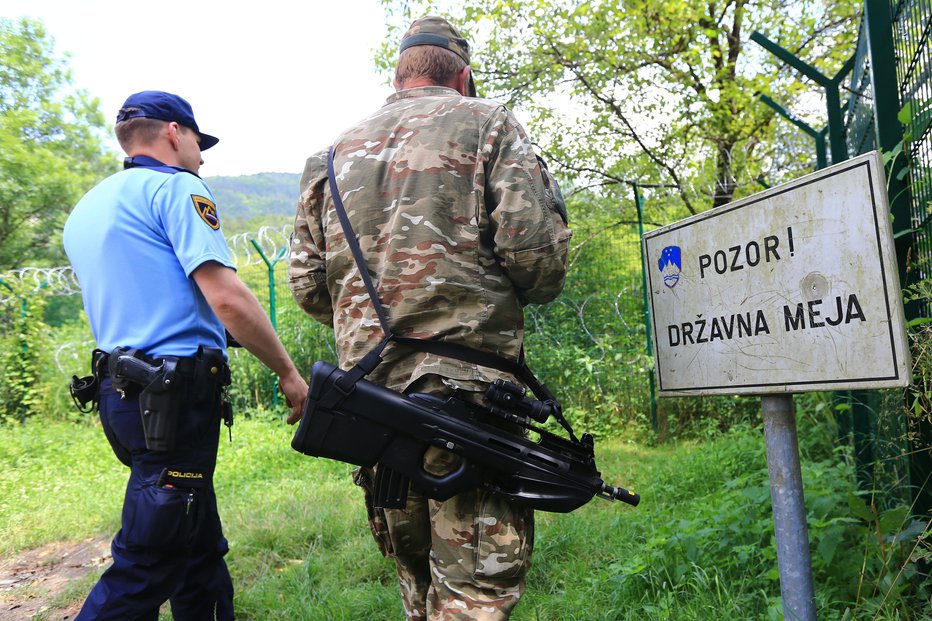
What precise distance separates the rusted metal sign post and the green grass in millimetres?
796

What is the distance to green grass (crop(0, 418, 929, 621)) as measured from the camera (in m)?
2.23

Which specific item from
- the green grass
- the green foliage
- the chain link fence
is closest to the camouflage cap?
the green grass

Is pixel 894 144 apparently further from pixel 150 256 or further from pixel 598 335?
pixel 598 335

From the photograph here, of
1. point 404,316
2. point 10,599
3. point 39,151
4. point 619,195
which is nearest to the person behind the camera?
point 404,316

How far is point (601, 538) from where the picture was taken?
10.5ft

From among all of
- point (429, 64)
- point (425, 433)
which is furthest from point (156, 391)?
point (429, 64)

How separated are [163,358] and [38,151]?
81.7 feet

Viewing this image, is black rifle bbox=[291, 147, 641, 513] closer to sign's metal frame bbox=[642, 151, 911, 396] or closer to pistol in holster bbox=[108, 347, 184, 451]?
sign's metal frame bbox=[642, 151, 911, 396]

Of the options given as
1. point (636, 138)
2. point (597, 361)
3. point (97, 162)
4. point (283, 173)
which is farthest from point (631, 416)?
point (283, 173)

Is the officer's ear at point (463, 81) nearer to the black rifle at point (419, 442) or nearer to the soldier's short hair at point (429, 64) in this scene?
the soldier's short hair at point (429, 64)

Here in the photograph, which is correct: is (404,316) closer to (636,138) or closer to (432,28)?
(432,28)

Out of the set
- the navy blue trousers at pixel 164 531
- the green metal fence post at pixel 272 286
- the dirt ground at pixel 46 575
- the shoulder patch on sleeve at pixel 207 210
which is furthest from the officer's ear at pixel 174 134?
the green metal fence post at pixel 272 286

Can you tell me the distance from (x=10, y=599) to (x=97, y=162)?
3495 centimetres

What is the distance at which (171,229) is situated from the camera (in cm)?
218
